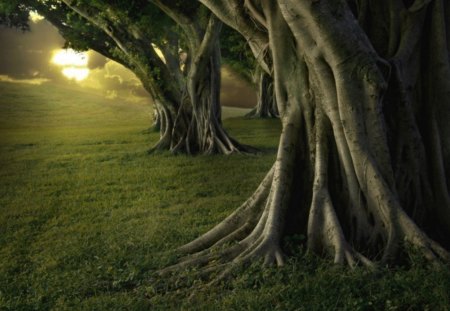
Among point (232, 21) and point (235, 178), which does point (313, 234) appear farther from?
point (235, 178)

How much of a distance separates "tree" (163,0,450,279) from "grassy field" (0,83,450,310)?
42 centimetres

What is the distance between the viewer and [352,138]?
18.6ft

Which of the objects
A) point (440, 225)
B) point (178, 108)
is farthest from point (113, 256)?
point (178, 108)

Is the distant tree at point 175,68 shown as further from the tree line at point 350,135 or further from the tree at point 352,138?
the tree at point 352,138

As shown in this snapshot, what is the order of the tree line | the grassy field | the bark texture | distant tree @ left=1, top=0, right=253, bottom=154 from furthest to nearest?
the bark texture < distant tree @ left=1, top=0, right=253, bottom=154 < the tree line < the grassy field

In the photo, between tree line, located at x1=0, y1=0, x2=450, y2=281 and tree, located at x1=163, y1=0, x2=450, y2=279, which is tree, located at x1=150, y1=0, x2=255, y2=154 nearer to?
tree line, located at x1=0, y1=0, x2=450, y2=281

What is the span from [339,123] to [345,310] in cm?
210

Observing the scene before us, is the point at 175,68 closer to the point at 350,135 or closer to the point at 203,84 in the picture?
the point at 203,84

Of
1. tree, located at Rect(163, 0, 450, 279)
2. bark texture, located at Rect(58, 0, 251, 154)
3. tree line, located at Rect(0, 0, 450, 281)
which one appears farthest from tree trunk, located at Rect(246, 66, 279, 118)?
tree, located at Rect(163, 0, 450, 279)

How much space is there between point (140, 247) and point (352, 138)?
2.92 m

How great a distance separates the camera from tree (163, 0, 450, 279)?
558 cm

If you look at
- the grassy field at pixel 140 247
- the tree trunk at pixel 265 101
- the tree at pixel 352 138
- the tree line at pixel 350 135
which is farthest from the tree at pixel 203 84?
the tree trunk at pixel 265 101

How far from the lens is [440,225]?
6.15 m

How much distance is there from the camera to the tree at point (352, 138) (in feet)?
18.3
